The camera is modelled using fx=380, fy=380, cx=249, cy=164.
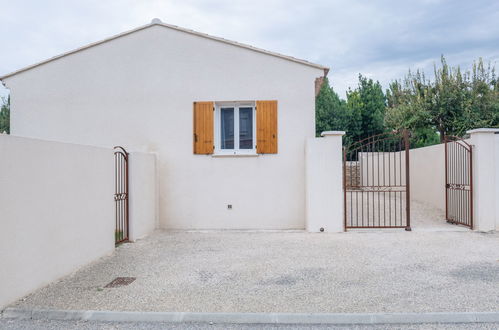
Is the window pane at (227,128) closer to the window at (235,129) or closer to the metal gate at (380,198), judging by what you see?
the window at (235,129)

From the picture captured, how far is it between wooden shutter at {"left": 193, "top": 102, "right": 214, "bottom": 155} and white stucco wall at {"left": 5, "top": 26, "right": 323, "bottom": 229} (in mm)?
186

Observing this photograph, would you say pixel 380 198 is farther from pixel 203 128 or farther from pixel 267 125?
pixel 203 128

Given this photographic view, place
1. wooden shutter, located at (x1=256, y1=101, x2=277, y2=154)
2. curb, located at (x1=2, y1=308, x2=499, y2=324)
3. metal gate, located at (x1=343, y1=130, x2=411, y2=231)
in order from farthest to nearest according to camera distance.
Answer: wooden shutter, located at (x1=256, y1=101, x2=277, y2=154), metal gate, located at (x1=343, y1=130, x2=411, y2=231), curb, located at (x1=2, y1=308, x2=499, y2=324)

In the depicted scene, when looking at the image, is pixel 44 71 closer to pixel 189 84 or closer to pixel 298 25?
pixel 189 84

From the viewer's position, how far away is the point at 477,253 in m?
7.07

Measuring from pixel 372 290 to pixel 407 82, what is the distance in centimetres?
1954

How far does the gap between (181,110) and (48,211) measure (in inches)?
202

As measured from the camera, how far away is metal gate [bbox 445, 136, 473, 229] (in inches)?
376

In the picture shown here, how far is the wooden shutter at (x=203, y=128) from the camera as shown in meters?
9.82

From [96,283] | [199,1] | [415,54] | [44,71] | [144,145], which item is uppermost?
[415,54]

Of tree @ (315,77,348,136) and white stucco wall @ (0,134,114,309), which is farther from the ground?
tree @ (315,77,348,136)

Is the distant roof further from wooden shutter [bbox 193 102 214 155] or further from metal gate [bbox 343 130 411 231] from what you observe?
metal gate [bbox 343 130 411 231]

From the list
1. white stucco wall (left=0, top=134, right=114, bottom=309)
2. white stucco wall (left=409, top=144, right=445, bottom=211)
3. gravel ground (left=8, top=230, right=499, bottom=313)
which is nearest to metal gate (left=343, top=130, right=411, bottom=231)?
white stucco wall (left=409, top=144, right=445, bottom=211)

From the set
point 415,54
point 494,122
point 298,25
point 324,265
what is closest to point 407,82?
point 415,54
